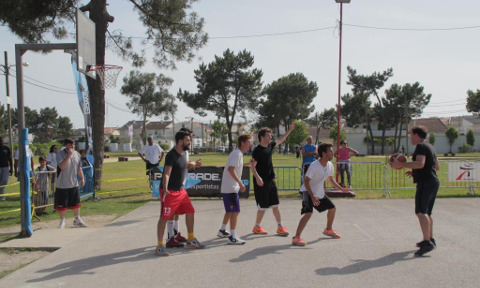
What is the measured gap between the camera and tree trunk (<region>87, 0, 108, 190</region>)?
1402 cm

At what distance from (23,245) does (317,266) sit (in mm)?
4855

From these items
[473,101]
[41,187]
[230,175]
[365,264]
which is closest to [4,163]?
[41,187]

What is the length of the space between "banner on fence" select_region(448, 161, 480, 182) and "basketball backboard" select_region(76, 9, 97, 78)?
11164mm

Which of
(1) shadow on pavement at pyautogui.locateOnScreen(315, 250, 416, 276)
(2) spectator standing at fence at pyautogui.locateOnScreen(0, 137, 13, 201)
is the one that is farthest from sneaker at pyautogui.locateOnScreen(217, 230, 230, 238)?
(2) spectator standing at fence at pyautogui.locateOnScreen(0, 137, 13, 201)

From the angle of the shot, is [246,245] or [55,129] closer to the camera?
[246,245]

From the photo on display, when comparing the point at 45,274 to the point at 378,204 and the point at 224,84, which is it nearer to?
the point at 378,204

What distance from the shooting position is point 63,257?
19.0 feet

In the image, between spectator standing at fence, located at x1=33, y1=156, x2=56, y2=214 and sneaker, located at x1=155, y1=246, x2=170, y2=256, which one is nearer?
sneaker, located at x1=155, y1=246, x2=170, y2=256

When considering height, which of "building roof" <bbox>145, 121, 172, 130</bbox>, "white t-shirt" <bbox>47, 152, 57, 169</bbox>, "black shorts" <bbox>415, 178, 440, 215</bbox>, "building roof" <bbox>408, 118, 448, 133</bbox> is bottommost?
"black shorts" <bbox>415, 178, 440, 215</bbox>

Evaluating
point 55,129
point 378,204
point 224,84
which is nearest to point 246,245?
point 378,204

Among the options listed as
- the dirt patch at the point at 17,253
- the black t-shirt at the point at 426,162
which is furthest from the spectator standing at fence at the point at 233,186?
the dirt patch at the point at 17,253

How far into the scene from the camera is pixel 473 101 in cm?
6272

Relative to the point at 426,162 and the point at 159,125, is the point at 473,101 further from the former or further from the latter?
the point at 159,125

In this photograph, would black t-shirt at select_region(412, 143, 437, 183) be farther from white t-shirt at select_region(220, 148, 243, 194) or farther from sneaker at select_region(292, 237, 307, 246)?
white t-shirt at select_region(220, 148, 243, 194)
